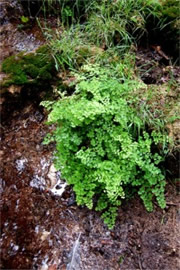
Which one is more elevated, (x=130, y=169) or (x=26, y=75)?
(x=26, y=75)

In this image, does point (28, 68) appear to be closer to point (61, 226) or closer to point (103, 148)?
point (103, 148)

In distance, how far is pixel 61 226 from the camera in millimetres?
2600

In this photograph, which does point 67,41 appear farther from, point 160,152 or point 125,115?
point 160,152

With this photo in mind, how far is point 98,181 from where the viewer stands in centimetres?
230

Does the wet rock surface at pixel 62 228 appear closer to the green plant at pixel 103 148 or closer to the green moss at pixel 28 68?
the green plant at pixel 103 148

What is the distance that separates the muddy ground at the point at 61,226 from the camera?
240cm

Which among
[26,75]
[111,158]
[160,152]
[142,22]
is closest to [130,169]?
[111,158]

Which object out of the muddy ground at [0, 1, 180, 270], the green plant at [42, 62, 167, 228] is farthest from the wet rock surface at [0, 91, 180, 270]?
the green plant at [42, 62, 167, 228]

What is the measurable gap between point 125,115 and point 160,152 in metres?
0.53

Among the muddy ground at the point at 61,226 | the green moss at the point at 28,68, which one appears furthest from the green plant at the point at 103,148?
the green moss at the point at 28,68

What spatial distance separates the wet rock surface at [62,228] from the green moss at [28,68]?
887mm

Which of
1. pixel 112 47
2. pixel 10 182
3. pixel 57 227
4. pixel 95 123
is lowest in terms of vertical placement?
pixel 57 227

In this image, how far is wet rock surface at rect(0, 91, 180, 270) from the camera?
2.40 metres

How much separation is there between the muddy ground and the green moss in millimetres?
741
